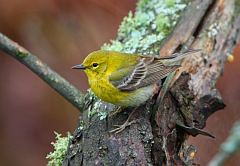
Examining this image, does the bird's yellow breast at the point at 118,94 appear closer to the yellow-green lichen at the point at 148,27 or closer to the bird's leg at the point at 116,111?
the bird's leg at the point at 116,111

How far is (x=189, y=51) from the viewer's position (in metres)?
3.48

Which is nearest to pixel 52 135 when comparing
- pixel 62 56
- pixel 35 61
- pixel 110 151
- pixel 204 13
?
pixel 62 56

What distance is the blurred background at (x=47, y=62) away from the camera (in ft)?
16.9

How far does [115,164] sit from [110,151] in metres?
0.12

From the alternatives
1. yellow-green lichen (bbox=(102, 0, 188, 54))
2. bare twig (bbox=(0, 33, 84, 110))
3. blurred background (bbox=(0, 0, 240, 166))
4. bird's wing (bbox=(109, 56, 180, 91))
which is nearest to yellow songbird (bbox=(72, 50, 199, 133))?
bird's wing (bbox=(109, 56, 180, 91))

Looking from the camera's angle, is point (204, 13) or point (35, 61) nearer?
point (35, 61)

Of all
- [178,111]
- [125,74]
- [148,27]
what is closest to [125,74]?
[125,74]

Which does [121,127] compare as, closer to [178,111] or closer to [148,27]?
[178,111]

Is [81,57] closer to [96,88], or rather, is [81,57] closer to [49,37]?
[49,37]

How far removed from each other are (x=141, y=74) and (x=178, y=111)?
1.51 ft

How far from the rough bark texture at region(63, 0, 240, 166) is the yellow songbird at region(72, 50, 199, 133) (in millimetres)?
99

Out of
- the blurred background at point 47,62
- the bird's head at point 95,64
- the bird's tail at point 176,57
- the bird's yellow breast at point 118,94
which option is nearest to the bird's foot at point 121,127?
the bird's yellow breast at point 118,94

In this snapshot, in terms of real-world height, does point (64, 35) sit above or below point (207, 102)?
above

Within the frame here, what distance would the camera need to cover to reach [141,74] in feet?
11.5
